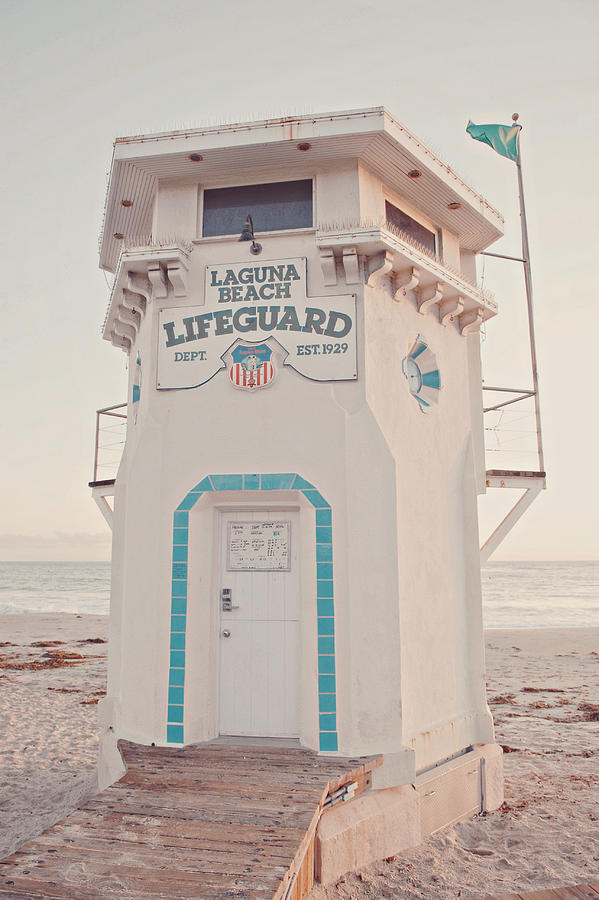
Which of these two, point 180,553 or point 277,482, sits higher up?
point 277,482

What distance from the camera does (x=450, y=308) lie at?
8227 millimetres

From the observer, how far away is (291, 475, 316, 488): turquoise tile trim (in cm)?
688

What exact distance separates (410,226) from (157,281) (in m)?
3.39

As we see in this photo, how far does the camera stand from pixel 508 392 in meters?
9.32

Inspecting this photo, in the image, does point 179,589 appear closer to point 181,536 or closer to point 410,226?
point 181,536

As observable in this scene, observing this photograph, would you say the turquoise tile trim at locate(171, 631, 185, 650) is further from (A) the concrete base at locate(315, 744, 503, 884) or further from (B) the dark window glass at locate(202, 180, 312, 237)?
(B) the dark window glass at locate(202, 180, 312, 237)

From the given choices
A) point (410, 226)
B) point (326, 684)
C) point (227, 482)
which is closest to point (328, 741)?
point (326, 684)

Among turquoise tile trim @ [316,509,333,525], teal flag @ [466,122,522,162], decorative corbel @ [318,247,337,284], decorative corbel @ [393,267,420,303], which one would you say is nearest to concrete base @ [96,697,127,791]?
turquoise tile trim @ [316,509,333,525]

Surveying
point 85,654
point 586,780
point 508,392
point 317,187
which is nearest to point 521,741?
point 586,780

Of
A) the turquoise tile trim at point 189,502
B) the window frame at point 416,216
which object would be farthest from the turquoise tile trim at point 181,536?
the window frame at point 416,216

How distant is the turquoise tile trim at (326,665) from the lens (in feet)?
21.7

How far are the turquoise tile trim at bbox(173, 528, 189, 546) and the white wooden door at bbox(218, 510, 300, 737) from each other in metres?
0.49

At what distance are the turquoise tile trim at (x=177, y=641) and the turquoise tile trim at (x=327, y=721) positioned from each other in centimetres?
163

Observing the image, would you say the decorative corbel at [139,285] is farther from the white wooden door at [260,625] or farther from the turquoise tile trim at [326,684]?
the turquoise tile trim at [326,684]
